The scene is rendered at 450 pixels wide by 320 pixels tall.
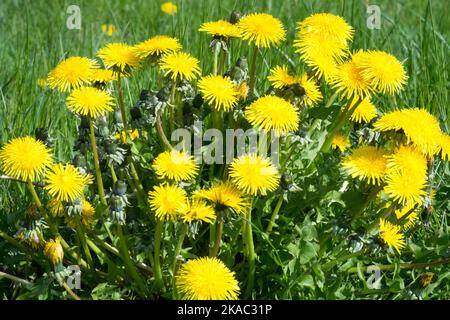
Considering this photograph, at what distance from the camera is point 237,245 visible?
201 cm

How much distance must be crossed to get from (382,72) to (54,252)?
37.0 inches

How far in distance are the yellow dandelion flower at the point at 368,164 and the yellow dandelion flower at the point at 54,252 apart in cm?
74

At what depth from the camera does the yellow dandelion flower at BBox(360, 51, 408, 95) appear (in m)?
1.83

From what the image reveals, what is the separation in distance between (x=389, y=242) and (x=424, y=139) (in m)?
0.27

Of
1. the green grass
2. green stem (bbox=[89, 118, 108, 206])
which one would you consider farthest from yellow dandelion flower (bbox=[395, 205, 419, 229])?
green stem (bbox=[89, 118, 108, 206])

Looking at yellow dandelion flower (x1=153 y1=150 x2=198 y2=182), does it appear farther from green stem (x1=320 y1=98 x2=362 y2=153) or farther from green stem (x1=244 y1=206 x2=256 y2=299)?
green stem (x1=320 y1=98 x2=362 y2=153)

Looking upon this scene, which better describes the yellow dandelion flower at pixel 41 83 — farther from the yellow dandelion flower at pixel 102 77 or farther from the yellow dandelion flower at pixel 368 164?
the yellow dandelion flower at pixel 368 164

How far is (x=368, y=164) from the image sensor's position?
177 centimetres

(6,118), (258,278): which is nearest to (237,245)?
(258,278)

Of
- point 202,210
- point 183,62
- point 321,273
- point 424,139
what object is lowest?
point 321,273

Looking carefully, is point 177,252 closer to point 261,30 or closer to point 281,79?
point 281,79

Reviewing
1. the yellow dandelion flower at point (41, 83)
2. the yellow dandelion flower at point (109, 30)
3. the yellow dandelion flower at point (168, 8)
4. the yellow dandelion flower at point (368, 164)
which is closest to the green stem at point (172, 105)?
the yellow dandelion flower at point (368, 164)

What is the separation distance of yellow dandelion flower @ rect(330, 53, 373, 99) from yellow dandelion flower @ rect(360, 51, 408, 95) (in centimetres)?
2
